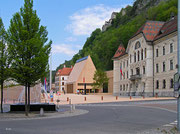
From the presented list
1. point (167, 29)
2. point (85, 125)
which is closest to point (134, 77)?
point (167, 29)

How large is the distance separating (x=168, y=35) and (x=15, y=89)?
1200 inches

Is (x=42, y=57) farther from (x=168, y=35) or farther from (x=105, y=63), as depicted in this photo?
(x=105, y=63)

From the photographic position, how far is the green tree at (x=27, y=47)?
19938mm

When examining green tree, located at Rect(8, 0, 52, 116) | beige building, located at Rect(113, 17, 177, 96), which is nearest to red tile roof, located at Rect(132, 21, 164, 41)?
beige building, located at Rect(113, 17, 177, 96)

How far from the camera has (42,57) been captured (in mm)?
20094

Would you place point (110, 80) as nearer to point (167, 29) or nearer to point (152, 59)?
point (152, 59)

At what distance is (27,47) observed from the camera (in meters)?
20.2

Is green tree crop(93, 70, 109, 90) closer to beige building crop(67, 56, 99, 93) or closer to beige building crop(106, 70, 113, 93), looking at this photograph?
beige building crop(106, 70, 113, 93)

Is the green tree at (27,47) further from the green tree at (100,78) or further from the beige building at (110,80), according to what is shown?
the beige building at (110,80)

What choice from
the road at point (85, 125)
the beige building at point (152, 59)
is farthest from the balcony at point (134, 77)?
the road at point (85, 125)

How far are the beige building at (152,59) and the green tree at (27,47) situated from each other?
34.0 m

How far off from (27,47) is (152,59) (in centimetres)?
4151

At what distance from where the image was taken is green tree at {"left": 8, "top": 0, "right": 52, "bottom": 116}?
785 inches

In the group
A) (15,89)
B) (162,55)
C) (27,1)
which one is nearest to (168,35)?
(162,55)
